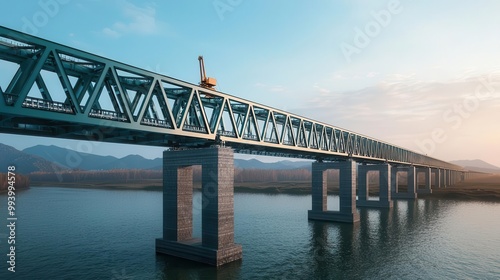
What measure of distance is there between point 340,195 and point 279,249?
3127cm

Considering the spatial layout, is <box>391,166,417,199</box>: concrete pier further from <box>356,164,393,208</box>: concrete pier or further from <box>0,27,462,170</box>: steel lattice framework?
<box>0,27,462,170</box>: steel lattice framework

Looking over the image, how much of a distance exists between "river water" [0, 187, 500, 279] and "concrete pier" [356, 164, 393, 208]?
21.8 meters

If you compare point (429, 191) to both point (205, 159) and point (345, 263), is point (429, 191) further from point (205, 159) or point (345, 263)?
point (205, 159)

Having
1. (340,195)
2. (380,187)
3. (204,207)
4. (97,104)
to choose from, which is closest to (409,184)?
(380,187)

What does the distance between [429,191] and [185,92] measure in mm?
133610

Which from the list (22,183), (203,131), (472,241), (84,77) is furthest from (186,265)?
(22,183)

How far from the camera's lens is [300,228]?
2450 inches

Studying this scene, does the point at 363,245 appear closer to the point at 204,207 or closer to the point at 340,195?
the point at 340,195

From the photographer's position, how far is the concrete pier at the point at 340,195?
70000 millimetres

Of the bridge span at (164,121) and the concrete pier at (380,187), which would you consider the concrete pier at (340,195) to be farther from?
the concrete pier at (380,187)

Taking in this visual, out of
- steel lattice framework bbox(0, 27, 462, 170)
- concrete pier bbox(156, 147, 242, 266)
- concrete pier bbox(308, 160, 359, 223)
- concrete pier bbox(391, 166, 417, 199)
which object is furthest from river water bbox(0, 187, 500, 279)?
concrete pier bbox(391, 166, 417, 199)

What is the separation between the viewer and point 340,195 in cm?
7206

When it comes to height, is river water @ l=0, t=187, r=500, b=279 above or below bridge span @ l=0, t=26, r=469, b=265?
below

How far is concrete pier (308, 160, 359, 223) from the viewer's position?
7000cm
